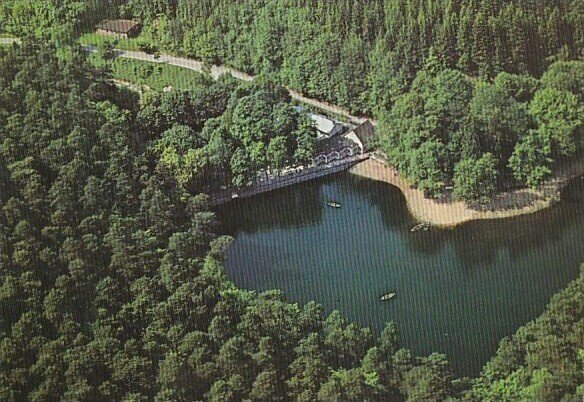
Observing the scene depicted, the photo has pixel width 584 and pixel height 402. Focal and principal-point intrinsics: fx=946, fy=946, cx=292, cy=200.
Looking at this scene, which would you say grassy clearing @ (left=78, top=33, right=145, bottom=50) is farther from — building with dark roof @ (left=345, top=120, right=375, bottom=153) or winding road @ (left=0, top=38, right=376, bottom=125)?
building with dark roof @ (left=345, top=120, right=375, bottom=153)

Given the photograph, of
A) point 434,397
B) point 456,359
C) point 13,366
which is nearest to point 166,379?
point 13,366

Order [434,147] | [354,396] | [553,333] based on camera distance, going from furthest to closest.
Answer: [434,147] → [553,333] → [354,396]

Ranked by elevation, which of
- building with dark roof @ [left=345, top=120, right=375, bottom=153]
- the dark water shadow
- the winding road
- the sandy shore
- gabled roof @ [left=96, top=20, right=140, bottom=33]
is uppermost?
gabled roof @ [left=96, top=20, right=140, bottom=33]

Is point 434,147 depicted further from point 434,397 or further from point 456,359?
point 434,397

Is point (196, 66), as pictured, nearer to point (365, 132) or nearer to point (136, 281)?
point (365, 132)

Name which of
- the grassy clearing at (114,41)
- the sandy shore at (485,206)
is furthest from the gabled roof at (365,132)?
the grassy clearing at (114,41)

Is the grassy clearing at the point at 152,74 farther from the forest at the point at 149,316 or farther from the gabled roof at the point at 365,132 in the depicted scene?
the gabled roof at the point at 365,132

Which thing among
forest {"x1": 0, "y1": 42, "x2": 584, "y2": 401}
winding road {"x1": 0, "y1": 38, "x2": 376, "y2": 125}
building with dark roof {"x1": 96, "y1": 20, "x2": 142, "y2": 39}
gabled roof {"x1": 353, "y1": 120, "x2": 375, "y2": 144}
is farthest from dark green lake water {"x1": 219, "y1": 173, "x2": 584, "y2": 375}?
building with dark roof {"x1": 96, "y1": 20, "x2": 142, "y2": 39}
